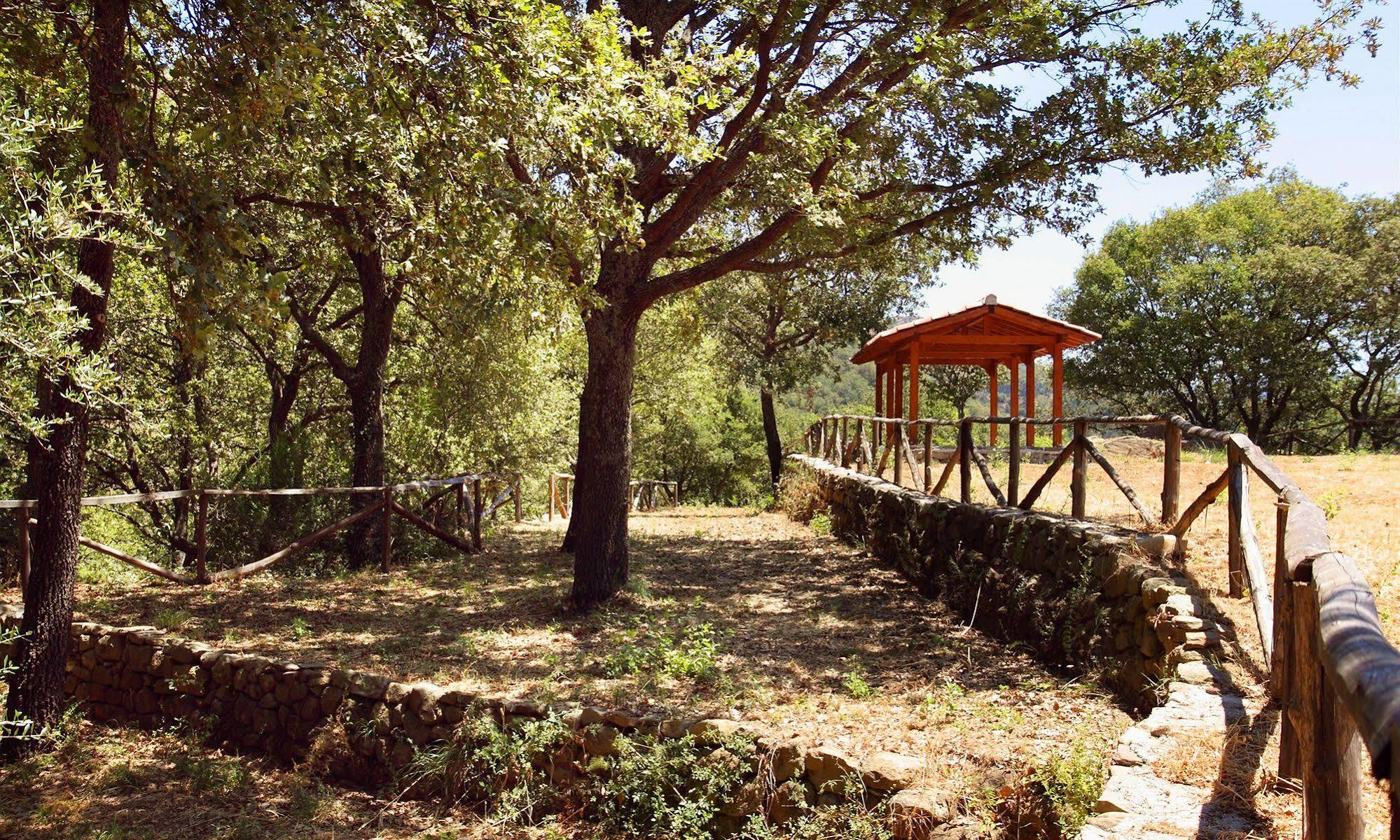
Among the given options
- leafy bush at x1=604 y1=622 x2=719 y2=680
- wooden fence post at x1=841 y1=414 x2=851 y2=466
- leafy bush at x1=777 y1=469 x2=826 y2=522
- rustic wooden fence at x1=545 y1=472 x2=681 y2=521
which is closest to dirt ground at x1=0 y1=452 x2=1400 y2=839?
leafy bush at x1=604 y1=622 x2=719 y2=680

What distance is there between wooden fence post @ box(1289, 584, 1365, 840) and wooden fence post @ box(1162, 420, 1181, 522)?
3.59m

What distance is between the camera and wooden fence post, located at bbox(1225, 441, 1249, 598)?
521 cm

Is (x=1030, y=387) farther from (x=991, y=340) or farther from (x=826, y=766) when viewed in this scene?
(x=826, y=766)

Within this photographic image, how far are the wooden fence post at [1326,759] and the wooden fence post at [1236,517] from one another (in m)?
2.42

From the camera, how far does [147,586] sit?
9.52 m

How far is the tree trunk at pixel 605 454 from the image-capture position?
8.73m

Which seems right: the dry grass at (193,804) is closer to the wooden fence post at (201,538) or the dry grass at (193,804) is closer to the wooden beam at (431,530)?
the wooden fence post at (201,538)

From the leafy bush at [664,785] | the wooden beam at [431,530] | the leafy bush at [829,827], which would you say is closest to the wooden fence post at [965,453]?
the leafy bush at [664,785]

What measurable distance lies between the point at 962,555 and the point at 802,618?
164 cm

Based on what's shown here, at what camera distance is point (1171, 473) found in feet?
20.8

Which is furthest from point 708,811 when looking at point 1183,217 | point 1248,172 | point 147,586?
point 1183,217

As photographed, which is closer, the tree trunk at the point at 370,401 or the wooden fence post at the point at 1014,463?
the wooden fence post at the point at 1014,463

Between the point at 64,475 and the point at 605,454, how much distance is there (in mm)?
4344

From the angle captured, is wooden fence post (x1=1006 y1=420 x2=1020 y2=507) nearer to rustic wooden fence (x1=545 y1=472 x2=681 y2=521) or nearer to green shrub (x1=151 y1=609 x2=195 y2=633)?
rustic wooden fence (x1=545 y1=472 x2=681 y2=521)
